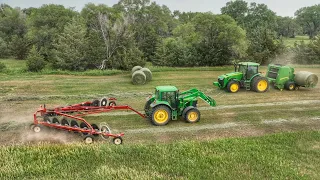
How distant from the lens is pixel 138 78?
2223 centimetres

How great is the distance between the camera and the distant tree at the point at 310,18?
79.9 meters

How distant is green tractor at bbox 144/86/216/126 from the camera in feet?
43.3

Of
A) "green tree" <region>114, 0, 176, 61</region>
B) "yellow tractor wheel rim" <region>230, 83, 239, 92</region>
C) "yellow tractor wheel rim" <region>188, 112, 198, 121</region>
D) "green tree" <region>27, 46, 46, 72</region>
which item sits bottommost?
"yellow tractor wheel rim" <region>188, 112, 198, 121</region>

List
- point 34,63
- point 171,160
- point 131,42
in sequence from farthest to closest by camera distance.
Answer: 1. point 131,42
2. point 34,63
3. point 171,160

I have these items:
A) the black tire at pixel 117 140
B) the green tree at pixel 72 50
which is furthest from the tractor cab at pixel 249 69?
the green tree at pixel 72 50

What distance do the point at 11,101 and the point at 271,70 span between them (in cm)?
1673

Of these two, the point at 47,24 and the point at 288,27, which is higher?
the point at 288,27

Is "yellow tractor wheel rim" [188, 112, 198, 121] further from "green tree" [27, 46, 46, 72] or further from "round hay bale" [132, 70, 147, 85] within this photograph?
"green tree" [27, 46, 46, 72]

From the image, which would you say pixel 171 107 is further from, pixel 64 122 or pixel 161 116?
pixel 64 122

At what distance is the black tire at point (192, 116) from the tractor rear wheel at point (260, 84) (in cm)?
742

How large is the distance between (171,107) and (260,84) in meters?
8.66

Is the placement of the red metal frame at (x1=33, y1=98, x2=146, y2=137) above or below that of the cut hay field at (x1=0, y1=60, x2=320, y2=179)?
above

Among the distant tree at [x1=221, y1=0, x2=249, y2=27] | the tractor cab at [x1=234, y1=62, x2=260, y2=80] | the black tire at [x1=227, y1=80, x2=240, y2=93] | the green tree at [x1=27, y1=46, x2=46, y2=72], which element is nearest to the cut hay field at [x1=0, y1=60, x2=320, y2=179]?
the black tire at [x1=227, y1=80, x2=240, y2=93]

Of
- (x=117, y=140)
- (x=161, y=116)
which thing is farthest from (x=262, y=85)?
(x=117, y=140)
